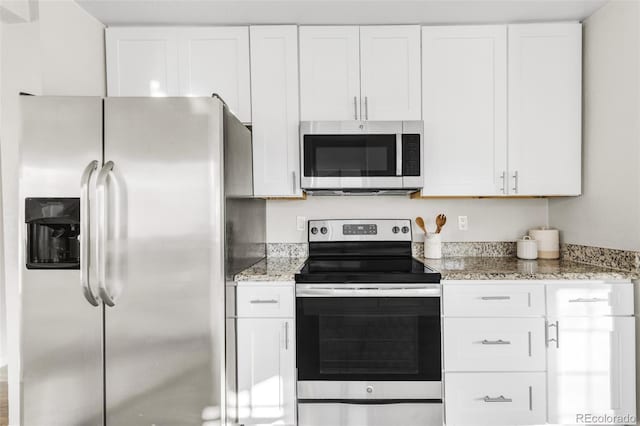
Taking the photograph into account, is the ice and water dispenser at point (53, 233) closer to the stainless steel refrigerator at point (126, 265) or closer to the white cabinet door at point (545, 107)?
the stainless steel refrigerator at point (126, 265)

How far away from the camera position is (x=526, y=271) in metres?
2.12

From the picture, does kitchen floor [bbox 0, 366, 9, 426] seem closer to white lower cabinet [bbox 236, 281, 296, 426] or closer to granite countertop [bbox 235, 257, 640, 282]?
white lower cabinet [bbox 236, 281, 296, 426]

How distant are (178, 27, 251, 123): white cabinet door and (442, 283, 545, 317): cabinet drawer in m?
1.51

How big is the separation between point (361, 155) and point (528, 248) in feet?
3.95

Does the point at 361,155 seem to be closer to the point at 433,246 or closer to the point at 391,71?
the point at 391,71

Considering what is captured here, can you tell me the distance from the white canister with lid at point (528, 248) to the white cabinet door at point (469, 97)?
40 centimetres

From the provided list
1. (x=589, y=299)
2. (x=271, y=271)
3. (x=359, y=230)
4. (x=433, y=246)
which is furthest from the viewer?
(x=359, y=230)

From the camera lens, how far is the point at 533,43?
2447 mm

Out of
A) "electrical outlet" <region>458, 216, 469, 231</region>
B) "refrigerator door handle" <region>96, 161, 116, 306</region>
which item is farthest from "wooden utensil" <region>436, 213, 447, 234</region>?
"refrigerator door handle" <region>96, 161, 116, 306</region>

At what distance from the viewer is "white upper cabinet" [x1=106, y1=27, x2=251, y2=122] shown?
96.7 inches

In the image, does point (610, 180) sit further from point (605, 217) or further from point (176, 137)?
point (176, 137)

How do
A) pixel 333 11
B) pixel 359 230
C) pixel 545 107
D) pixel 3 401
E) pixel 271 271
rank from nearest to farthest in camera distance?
pixel 271 271
pixel 333 11
pixel 545 107
pixel 3 401
pixel 359 230

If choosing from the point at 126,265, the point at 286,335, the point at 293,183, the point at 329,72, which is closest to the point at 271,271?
the point at 286,335

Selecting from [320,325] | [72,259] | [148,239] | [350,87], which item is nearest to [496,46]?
[350,87]
